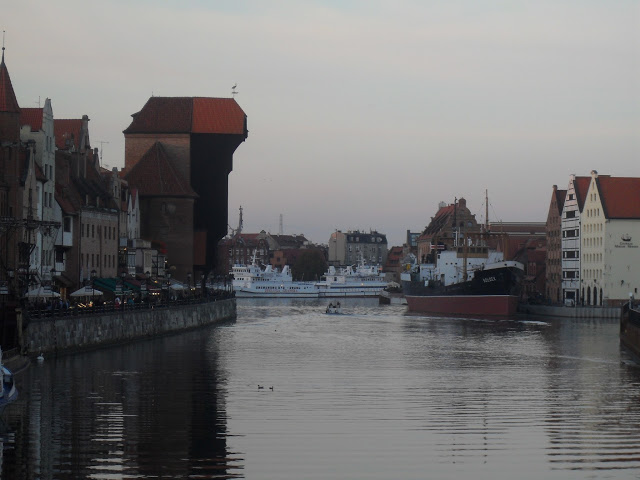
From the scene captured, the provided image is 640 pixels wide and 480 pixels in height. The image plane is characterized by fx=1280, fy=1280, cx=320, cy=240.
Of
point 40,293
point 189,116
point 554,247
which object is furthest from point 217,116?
point 40,293

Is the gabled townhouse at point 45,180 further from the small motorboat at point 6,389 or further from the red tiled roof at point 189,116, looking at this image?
the small motorboat at point 6,389

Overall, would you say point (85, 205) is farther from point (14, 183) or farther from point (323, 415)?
point (323, 415)

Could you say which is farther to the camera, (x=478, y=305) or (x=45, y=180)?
(x=478, y=305)

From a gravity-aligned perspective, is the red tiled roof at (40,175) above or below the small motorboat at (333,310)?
above

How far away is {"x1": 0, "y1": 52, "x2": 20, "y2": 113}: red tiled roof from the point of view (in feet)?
220

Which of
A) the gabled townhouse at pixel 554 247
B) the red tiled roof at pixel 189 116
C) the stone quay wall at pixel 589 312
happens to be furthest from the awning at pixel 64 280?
the gabled townhouse at pixel 554 247

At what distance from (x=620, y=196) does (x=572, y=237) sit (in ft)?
38.3

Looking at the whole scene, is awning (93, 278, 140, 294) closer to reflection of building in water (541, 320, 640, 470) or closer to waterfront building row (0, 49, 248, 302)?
waterfront building row (0, 49, 248, 302)

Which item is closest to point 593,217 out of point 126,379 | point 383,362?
point 383,362

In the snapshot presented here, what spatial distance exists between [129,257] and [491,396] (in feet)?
202

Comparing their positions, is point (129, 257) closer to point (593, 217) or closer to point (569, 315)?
point (569, 315)

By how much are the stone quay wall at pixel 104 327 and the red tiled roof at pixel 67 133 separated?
46.7 ft

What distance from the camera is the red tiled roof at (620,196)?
134 m

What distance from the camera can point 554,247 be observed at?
155250mm
